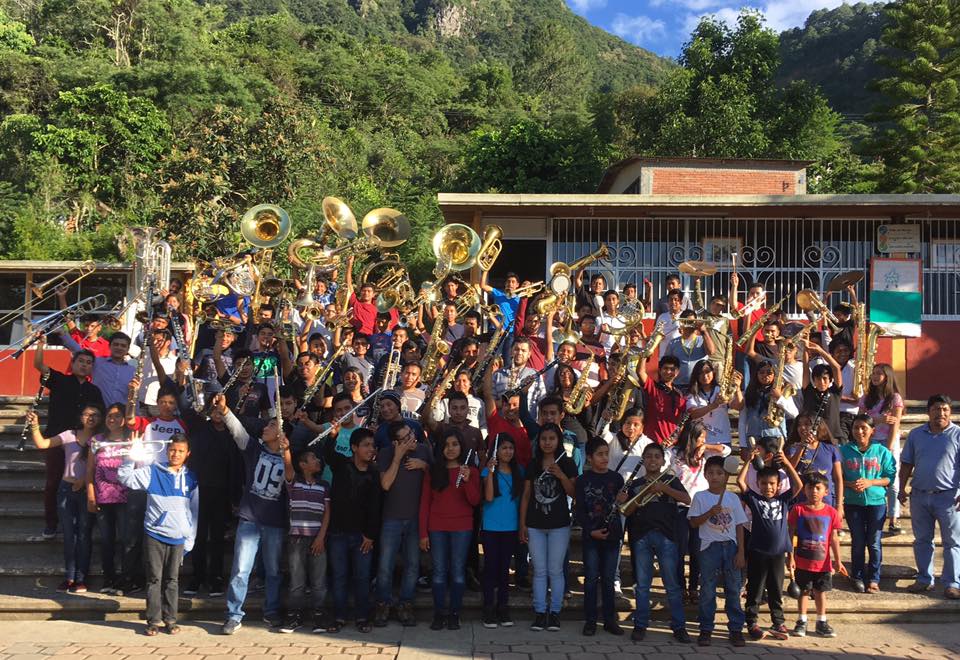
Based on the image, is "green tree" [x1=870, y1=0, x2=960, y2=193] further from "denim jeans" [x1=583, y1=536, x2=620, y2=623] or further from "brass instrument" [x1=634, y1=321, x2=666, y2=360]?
"denim jeans" [x1=583, y1=536, x2=620, y2=623]

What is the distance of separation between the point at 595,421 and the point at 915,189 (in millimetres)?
23769

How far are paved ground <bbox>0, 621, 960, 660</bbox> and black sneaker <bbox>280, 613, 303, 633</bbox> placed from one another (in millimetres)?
81

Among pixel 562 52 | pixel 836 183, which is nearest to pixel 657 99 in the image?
pixel 836 183

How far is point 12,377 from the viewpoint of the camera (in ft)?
48.5

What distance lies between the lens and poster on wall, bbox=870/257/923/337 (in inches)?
521

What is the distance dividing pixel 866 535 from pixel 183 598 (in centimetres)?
576

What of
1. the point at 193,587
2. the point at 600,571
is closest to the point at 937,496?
the point at 600,571

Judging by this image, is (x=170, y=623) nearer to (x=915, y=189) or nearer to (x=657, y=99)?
(x=915, y=189)

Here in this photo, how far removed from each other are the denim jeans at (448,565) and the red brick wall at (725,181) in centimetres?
1397

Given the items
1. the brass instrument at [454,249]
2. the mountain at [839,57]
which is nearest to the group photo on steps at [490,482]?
the brass instrument at [454,249]

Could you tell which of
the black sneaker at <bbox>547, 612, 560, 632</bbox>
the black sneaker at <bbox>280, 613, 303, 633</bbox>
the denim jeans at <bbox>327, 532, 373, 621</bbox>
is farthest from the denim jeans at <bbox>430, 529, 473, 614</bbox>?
the black sneaker at <bbox>280, 613, 303, 633</bbox>

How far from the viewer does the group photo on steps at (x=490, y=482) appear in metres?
6.98

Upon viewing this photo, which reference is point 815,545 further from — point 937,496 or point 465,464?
point 465,464

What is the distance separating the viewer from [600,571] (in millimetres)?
6984
